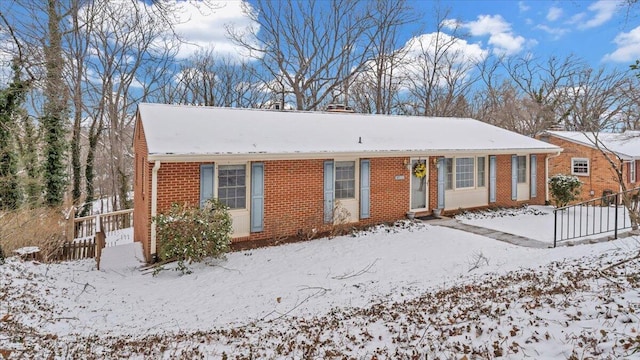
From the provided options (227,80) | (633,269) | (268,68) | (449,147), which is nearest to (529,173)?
(449,147)

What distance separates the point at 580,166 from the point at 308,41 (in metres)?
18.4

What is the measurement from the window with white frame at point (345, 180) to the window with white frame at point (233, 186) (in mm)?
2897

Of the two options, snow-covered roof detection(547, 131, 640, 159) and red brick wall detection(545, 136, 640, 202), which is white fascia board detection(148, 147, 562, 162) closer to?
snow-covered roof detection(547, 131, 640, 159)

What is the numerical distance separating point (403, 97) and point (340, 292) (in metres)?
23.9

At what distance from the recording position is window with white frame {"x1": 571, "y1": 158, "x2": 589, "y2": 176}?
21.2m

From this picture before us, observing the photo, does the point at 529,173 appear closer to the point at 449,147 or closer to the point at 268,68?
the point at 449,147

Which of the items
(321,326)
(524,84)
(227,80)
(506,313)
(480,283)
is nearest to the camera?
(506,313)

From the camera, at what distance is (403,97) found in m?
28.5

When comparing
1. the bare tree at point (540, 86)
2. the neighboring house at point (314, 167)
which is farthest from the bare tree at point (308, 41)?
the bare tree at point (540, 86)

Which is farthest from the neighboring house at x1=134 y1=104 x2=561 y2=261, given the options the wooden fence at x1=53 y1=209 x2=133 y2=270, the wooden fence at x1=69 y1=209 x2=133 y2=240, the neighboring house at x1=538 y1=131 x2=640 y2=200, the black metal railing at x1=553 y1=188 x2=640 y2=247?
the neighboring house at x1=538 y1=131 x2=640 y2=200

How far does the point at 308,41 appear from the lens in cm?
2561

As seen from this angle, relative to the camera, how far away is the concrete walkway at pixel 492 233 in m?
9.60

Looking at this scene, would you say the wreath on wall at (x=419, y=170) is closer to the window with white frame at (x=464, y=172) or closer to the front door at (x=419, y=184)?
the front door at (x=419, y=184)

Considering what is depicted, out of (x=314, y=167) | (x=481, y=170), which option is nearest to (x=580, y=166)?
(x=481, y=170)
